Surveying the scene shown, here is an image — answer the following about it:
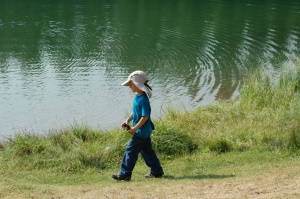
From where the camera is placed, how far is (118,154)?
977 centimetres

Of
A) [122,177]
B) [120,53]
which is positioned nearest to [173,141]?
[122,177]

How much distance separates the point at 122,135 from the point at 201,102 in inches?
232

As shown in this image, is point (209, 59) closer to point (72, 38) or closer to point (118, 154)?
point (72, 38)

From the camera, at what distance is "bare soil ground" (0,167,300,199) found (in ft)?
21.8

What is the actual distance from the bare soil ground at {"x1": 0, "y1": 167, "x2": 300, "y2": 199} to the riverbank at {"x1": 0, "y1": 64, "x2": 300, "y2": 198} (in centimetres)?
1

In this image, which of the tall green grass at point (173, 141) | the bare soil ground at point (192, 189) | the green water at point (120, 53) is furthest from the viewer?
the green water at point (120, 53)

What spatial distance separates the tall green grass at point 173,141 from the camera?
9.39m

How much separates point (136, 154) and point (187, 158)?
181 cm

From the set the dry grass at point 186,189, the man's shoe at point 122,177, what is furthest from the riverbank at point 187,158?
the man's shoe at point 122,177

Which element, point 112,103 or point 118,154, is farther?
point 112,103

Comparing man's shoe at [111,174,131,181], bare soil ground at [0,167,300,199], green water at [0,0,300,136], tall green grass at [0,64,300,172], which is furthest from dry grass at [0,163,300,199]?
green water at [0,0,300,136]

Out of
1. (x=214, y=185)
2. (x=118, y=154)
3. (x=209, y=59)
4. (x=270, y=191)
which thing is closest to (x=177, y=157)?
(x=118, y=154)

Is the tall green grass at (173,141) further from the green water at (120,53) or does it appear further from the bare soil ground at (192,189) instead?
the green water at (120,53)

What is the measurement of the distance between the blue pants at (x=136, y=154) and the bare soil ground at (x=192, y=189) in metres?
0.26
